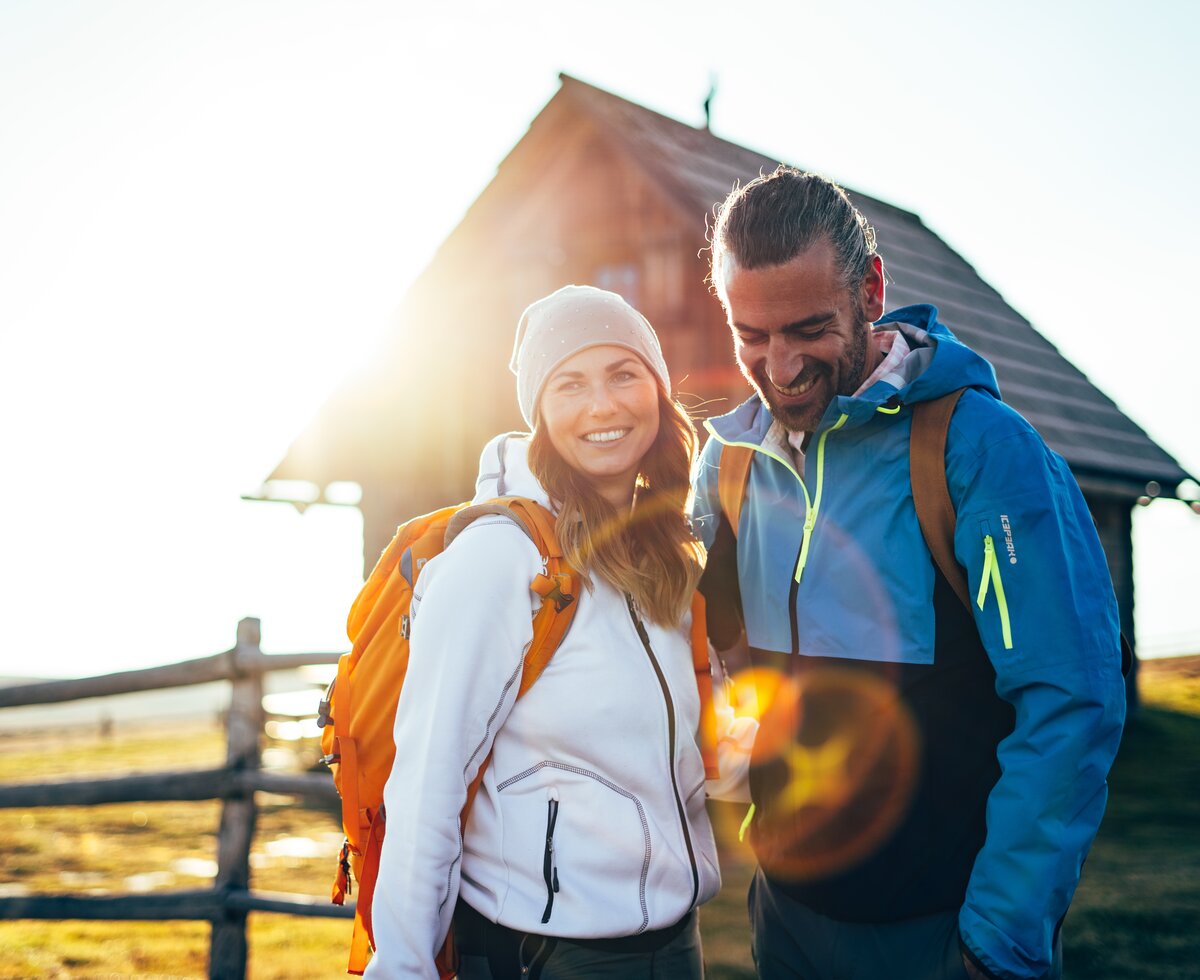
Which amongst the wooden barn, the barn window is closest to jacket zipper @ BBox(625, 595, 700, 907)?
the wooden barn

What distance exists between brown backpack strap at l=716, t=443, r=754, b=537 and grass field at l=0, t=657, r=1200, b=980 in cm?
320

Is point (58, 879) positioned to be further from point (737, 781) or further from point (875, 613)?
point (875, 613)

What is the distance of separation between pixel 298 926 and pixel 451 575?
17.4 feet

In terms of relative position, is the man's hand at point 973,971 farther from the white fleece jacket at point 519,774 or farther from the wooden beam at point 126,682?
the wooden beam at point 126,682

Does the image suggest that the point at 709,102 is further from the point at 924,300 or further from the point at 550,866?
the point at 550,866

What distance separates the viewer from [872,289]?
2.12m

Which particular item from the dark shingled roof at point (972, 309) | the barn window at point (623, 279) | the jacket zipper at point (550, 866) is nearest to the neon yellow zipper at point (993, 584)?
the jacket zipper at point (550, 866)

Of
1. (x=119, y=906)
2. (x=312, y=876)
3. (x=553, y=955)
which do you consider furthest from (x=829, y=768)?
(x=312, y=876)

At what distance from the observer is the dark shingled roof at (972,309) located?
9.13 meters

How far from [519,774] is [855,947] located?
73 cm

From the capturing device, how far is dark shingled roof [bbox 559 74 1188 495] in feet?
30.0

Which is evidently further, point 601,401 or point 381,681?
point 601,401

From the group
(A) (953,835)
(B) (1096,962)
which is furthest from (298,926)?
(A) (953,835)

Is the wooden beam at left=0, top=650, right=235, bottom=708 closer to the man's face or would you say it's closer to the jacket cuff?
the man's face
